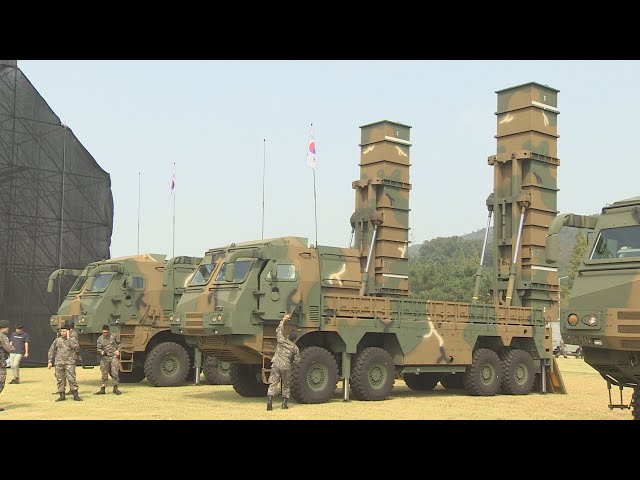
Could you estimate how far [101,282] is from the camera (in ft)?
60.6

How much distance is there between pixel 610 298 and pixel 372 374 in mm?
6475

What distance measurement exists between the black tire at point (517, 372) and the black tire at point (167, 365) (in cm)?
709

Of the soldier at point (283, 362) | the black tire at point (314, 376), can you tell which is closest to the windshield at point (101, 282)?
the black tire at point (314, 376)

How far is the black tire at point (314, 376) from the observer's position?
43.5 ft

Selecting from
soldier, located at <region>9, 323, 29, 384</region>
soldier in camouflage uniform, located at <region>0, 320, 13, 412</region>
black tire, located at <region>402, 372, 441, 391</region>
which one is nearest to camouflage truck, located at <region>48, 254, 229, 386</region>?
soldier, located at <region>9, 323, 29, 384</region>

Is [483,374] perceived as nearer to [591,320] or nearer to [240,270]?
[240,270]

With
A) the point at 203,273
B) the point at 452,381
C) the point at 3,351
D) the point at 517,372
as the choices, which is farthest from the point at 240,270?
the point at 517,372

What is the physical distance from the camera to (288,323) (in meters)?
13.7

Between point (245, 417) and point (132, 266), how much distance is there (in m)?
8.04

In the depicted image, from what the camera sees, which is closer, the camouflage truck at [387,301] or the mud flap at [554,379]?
the camouflage truck at [387,301]

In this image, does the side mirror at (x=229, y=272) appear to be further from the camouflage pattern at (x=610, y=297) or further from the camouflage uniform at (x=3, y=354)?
the camouflage pattern at (x=610, y=297)

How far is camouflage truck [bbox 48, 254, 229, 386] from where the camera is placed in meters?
17.9

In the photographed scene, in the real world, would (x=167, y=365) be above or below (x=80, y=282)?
below
